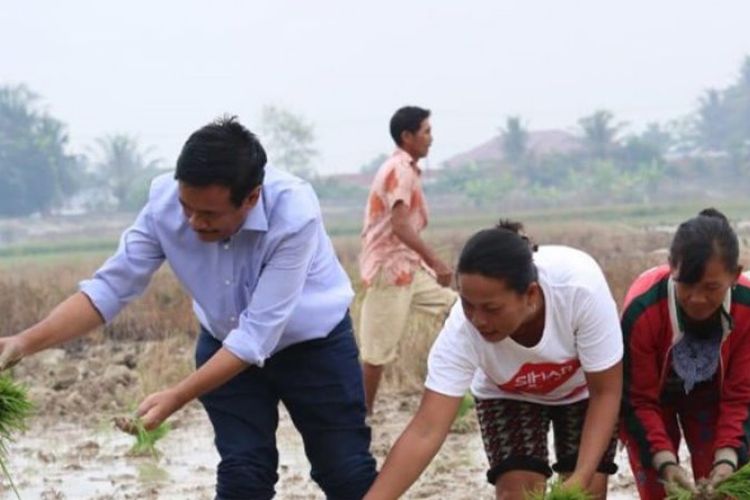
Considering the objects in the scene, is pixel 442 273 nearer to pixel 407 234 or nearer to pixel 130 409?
pixel 407 234

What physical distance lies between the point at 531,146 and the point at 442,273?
7163cm

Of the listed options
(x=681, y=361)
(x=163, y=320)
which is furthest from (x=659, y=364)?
(x=163, y=320)

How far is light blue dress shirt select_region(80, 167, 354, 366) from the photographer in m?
5.25

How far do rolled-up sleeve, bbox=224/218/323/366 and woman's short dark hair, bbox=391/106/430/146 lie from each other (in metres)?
4.33

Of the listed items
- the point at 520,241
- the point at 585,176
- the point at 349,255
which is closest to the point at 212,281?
the point at 520,241

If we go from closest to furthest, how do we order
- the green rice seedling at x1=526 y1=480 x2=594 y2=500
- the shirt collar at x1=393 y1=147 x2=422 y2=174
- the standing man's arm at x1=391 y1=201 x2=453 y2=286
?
the green rice seedling at x1=526 y1=480 x2=594 y2=500, the standing man's arm at x1=391 y1=201 x2=453 y2=286, the shirt collar at x1=393 y1=147 x2=422 y2=174

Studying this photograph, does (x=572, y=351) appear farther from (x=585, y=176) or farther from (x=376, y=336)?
(x=585, y=176)

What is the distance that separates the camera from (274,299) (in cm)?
526

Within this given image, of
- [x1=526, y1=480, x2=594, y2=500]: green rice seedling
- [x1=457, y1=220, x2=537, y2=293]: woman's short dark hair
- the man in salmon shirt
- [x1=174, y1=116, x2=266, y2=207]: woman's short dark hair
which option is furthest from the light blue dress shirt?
the man in salmon shirt

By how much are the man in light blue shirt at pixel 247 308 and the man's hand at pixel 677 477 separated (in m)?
0.93

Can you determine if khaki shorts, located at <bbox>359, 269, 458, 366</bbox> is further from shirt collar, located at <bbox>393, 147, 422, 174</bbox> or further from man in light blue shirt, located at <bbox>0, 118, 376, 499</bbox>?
man in light blue shirt, located at <bbox>0, 118, 376, 499</bbox>

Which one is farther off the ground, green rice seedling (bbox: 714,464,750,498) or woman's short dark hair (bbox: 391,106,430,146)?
woman's short dark hair (bbox: 391,106,430,146)

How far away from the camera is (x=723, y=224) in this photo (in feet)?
16.9

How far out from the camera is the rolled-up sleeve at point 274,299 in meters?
5.17
